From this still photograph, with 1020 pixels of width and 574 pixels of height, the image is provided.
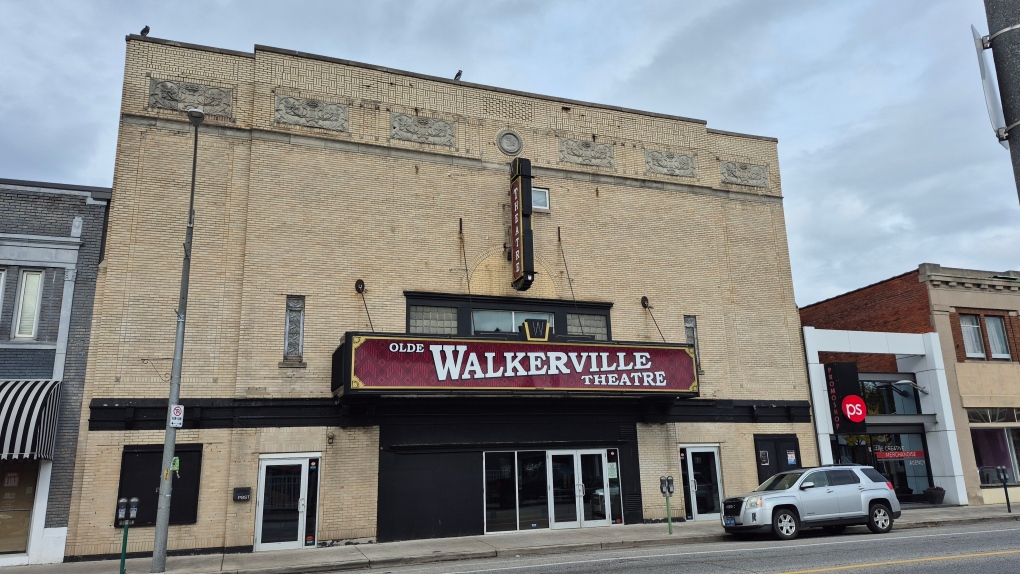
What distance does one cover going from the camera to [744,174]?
24.8 m

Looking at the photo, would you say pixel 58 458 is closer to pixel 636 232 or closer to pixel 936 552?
pixel 636 232

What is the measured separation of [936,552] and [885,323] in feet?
52.7

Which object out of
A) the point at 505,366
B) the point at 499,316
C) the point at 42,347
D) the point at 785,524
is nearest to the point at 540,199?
the point at 499,316

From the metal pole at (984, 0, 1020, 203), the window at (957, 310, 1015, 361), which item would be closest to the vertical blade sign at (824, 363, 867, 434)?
the window at (957, 310, 1015, 361)

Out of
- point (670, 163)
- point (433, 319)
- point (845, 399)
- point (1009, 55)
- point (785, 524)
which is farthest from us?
point (670, 163)

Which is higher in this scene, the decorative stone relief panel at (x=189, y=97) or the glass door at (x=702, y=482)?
the decorative stone relief panel at (x=189, y=97)

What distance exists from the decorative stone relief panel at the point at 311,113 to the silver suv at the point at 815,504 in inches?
558

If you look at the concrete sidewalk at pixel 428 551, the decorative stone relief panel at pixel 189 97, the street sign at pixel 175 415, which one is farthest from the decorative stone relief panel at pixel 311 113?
the concrete sidewalk at pixel 428 551

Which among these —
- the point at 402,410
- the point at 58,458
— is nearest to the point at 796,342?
the point at 402,410

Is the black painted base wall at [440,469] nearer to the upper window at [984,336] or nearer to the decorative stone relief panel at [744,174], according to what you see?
the decorative stone relief panel at [744,174]

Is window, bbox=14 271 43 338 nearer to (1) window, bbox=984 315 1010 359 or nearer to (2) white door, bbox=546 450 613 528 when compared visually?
(2) white door, bbox=546 450 613 528

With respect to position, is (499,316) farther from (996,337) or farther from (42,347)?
(996,337)

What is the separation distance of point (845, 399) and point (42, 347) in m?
22.4

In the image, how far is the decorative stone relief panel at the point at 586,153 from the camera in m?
22.4
